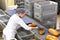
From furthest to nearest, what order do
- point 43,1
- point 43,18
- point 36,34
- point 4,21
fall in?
point 43,1 → point 4,21 → point 43,18 → point 36,34

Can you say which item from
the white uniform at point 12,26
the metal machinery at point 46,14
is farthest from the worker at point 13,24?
the metal machinery at point 46,14

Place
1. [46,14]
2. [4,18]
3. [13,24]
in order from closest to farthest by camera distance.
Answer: [13,24] < [46,14] < [4,18]

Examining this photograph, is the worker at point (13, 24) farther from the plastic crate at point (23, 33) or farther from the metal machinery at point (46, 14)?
the metal machinery at point (46, 14)

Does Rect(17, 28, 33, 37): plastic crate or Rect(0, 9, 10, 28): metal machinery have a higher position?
Rect(0, 9, 10, 28): metal machinery

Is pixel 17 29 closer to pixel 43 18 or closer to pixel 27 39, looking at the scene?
pixel 27 39

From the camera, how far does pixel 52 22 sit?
12.3ft

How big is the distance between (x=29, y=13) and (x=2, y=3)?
3075mm

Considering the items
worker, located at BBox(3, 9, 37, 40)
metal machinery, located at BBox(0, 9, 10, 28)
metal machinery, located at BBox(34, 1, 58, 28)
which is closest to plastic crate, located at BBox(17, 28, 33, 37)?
worker, located at BBox(3, 9, 37, 40)

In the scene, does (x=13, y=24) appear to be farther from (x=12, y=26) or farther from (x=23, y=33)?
(x=23, y=33)

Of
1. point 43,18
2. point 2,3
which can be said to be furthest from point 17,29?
point 2,3

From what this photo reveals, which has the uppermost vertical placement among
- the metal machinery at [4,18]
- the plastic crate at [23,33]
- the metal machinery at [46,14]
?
the metal machinery at [46,14]

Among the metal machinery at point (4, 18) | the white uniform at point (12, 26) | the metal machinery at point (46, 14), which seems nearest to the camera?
the white uniform at point (12, 26)

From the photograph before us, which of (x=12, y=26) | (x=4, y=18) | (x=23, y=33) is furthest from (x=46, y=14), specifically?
(x=4, y=18)

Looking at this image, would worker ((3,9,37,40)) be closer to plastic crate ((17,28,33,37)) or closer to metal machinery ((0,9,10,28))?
plastic crate ((17,28,33,37))
